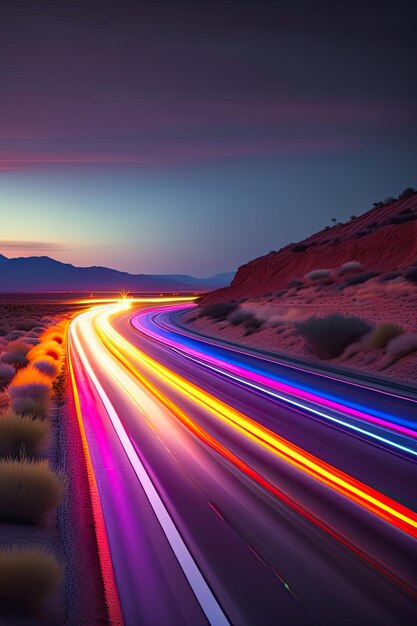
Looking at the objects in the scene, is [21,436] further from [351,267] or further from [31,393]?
[351,267]

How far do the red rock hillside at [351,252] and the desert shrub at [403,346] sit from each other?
26.1 meters

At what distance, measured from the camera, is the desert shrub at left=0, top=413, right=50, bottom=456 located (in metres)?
8.92

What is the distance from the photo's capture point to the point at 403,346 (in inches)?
741

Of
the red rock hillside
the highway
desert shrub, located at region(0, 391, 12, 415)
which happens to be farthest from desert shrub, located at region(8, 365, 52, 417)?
the red rock hillside

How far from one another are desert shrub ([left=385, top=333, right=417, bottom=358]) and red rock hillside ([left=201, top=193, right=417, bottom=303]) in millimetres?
26110

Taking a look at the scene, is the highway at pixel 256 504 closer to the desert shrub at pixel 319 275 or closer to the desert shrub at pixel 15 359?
the desert shrub at pixel 15 359

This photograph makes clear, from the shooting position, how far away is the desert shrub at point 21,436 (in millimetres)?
8922

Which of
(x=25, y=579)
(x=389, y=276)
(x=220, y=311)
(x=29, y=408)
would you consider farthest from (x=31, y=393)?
(x=220, y=311)

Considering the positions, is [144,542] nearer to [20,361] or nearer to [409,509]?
[409,509]

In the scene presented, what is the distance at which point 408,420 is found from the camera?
1110 centimetres

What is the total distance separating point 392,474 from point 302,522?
7.19 feet

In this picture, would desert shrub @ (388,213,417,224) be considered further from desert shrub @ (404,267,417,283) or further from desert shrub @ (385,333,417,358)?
desert shrub @ (385,333,417,358)

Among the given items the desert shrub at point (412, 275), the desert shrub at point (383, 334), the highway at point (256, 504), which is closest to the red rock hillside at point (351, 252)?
the desert shrub at point (412, 275)

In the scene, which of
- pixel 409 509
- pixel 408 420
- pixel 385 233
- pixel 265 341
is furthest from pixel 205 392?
pixel 385 233
